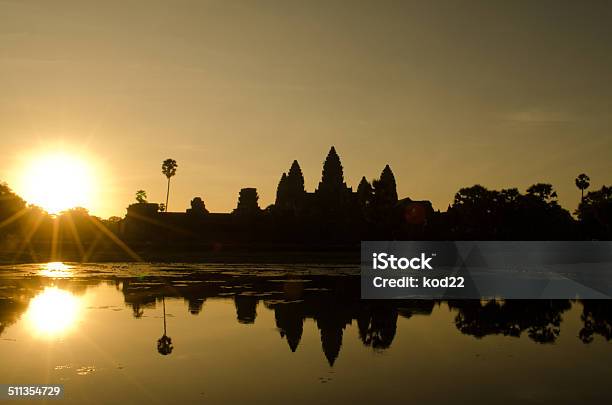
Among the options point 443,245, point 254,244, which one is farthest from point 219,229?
point 443,245

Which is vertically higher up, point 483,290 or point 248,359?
point 483,290

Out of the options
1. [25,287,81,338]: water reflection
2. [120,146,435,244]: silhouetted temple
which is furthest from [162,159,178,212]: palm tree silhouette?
[25,287,81,338]: water reflection

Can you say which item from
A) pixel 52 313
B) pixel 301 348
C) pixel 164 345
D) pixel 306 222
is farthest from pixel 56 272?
pixel 306 222

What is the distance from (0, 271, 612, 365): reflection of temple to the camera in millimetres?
19484

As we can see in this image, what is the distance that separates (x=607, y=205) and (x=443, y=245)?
102 ft

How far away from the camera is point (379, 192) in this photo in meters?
96.2

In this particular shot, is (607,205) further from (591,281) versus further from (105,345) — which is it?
(105,345)

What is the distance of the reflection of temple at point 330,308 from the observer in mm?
19484

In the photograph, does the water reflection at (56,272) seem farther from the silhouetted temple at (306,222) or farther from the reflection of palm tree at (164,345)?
the silhouetted temple at (306,222)

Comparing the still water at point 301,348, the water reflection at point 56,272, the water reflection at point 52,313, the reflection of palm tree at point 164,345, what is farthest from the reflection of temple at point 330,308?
the water reflection at point 56,272

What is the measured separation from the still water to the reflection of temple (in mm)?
85

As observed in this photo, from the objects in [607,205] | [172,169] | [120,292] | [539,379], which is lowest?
[539,379]

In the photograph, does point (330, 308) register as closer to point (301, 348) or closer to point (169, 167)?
point (301, 348)

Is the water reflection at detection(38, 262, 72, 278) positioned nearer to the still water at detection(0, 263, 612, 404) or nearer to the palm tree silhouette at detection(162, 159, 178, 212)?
the still water at detection(0, 263, 612, 404)
